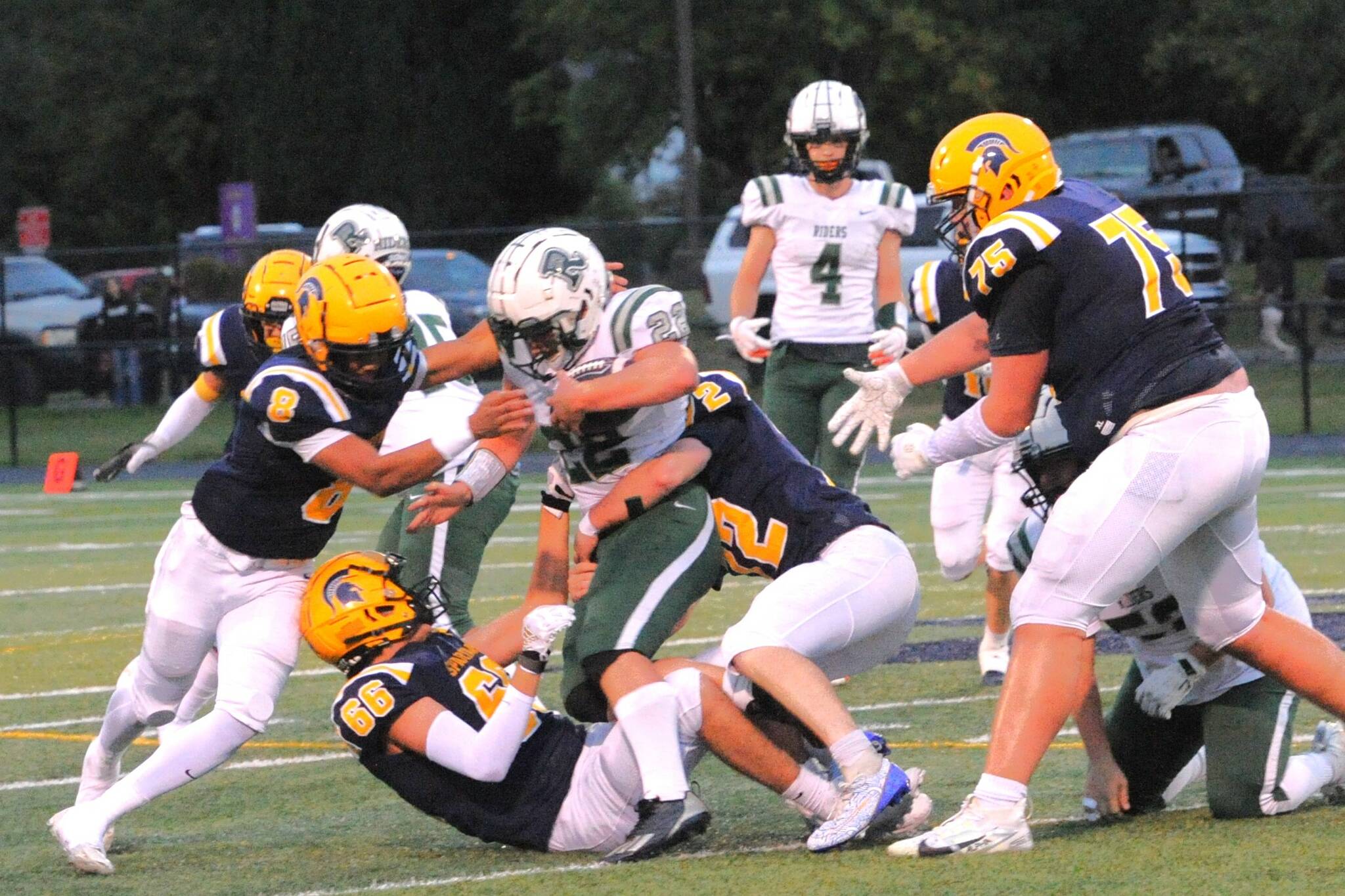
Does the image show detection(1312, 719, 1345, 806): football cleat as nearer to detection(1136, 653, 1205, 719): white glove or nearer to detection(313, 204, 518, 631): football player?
detection(1136, 653, 1205, 719): white glove

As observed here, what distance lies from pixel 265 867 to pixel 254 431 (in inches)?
41.8

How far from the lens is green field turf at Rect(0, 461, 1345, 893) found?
166 inches

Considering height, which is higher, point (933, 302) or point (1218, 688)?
point (933, 302)

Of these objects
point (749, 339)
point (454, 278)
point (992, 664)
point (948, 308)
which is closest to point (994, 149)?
point (948, 308)

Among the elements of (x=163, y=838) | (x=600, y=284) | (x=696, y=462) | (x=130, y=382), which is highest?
(x=600, y=284)

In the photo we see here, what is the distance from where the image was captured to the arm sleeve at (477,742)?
4.55 meters

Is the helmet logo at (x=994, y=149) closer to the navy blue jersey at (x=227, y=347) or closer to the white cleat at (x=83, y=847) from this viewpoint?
the navy blue jersey at (x=227, y=347)

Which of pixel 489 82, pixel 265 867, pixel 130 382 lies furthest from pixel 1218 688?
pixel 489 82

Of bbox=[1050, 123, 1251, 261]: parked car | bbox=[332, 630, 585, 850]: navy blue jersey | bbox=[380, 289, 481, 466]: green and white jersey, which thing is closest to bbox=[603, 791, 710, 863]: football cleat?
bbox=[332, 630, 585, 850]: navy blue jersey

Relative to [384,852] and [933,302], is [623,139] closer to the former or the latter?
[933,302]

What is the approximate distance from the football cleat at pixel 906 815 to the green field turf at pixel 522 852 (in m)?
0.11

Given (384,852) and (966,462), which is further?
(966,462)

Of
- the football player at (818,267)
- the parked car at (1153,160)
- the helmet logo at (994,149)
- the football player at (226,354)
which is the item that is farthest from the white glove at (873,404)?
the parked car at (1153,160)

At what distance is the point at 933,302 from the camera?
715cm
